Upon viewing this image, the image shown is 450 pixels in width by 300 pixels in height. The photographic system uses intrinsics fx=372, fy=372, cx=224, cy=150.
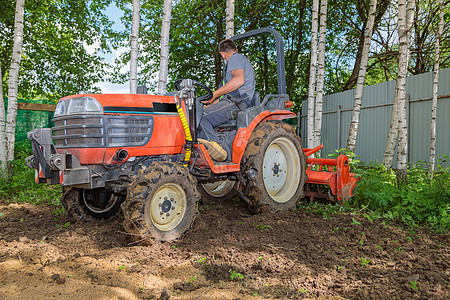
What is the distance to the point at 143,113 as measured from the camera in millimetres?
3838

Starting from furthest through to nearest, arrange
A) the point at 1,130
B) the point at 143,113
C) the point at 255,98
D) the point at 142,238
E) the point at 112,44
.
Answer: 1. the point at 112,44
2. the point at 1,130
3. the point at 255,98
4. the point at 143,113
5. the point at 142,238

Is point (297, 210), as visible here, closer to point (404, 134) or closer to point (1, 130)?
point (404, 134)

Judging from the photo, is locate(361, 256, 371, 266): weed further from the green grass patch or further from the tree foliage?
the tree foliage

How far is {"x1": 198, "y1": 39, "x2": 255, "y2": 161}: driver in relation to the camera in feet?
14.5

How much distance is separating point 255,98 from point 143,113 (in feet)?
6.24

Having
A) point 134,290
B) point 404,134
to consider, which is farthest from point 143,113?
point 404,134

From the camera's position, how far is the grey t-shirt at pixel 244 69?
4684 mm

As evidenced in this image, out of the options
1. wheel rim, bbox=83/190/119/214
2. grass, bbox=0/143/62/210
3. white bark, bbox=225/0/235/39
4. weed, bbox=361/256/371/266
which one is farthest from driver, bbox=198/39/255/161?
white bark, bbox=225/0/235/39

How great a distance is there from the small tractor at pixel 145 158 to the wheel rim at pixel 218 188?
106cm

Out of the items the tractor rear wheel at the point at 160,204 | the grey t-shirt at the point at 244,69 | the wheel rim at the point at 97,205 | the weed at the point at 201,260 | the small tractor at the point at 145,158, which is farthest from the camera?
the grey t-shirt at the point at 244,69

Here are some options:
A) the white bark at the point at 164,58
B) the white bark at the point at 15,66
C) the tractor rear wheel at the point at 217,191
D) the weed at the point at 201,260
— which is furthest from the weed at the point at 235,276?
the white bark at the point at 15,66

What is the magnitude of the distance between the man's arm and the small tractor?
189 mm

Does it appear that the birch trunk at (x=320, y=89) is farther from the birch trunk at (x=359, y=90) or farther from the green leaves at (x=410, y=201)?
the green leaves at (x=410, y=201)

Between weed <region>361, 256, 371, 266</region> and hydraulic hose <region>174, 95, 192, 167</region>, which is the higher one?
hydraulic hose <region>174, 95, 192, 167</region>
